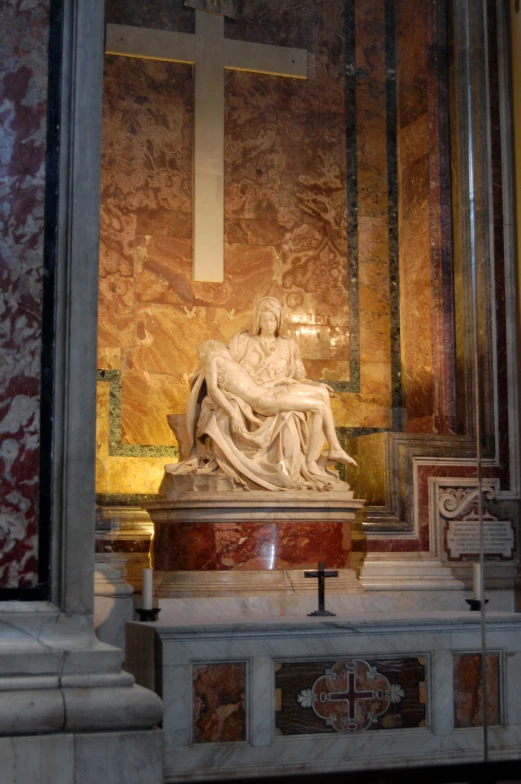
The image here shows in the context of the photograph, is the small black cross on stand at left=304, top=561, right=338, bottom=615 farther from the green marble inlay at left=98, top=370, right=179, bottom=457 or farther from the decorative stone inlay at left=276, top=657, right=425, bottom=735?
the green marble inlay at left=98, top=370, right=179, bottom=457

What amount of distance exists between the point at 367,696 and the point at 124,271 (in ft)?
15.5

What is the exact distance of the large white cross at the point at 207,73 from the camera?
373 inches

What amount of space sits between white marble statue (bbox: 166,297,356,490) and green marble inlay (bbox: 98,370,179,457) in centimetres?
101

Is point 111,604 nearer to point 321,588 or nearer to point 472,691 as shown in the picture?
point 321,588

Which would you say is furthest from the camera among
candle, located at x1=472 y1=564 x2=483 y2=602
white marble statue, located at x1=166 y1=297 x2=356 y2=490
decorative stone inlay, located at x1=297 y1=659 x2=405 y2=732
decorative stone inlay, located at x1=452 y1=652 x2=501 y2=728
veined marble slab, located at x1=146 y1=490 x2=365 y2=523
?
white marble statue, located at x1=166 y1=297 x2=356 y2=490

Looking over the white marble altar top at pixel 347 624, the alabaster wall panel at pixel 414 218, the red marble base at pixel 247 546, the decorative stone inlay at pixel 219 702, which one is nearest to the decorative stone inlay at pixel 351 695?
the white marble altar top at pixel 347 624

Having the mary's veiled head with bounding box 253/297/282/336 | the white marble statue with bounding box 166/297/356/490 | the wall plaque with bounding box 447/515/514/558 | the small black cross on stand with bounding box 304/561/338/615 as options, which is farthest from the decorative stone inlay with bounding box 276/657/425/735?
A: the mary's veiled head with bounding box 253/297/282/336

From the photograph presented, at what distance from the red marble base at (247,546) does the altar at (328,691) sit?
143 centimetres

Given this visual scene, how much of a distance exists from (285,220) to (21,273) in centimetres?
644

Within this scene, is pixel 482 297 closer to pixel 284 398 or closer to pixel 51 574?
pixel 284 398

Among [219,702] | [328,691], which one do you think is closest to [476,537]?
[328,691]

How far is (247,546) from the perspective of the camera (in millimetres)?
7520

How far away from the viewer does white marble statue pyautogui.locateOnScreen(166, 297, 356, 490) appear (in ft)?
25.7

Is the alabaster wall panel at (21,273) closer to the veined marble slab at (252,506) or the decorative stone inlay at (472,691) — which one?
the decorative stone inlay at (472,691)
